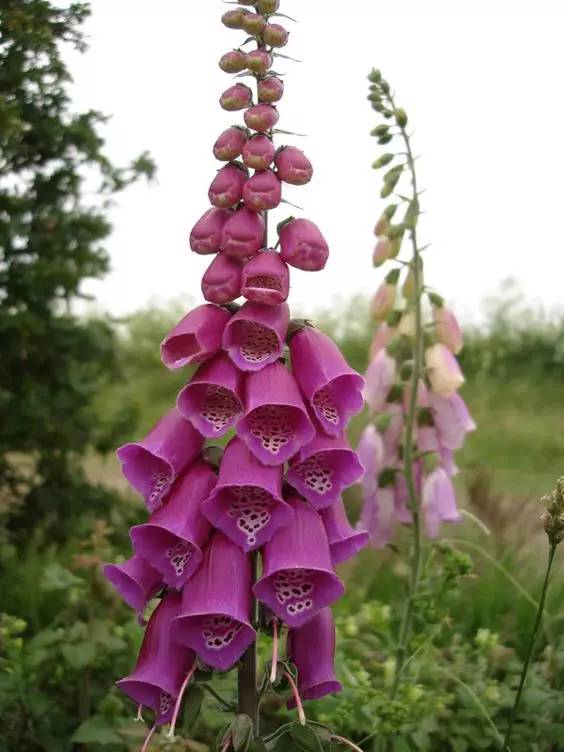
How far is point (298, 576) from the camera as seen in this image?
1657mm

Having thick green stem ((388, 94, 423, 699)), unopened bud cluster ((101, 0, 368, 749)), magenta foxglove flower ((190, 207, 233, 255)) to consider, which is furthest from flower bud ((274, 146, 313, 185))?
thick green stem ((388, 94, 423, 699))

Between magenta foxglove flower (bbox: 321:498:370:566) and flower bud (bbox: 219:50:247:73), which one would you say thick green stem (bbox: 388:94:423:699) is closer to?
magenta foxglove flower (bbox: 321:498:370:566)

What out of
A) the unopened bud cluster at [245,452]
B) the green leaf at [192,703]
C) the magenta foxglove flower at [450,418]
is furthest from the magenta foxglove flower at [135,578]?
the magenta foxglove flower at [450,418]

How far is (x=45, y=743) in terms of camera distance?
89.0 inches

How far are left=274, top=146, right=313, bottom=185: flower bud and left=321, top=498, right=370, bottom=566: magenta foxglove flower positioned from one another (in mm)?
533

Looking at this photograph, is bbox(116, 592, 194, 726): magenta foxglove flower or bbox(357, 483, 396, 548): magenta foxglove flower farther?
bbox(357, 483, 396, 548): magenta foxglove flower

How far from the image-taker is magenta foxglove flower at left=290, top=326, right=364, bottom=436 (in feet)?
5.51

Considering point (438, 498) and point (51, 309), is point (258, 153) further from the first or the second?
point (51, 309)

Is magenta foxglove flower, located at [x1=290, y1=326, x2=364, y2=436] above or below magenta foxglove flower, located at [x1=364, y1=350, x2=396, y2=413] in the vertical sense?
below

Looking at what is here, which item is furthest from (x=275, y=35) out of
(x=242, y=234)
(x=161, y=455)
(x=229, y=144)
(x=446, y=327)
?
(x=446, y=327)

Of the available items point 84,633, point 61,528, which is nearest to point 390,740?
point 84,633

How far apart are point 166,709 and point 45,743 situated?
67 centimetres

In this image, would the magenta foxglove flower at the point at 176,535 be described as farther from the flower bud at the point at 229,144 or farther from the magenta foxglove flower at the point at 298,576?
the flower bud at the point at 229,144

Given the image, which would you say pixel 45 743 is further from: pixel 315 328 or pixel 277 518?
pixel 315 328
